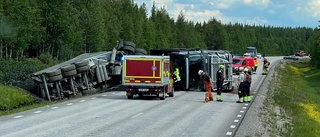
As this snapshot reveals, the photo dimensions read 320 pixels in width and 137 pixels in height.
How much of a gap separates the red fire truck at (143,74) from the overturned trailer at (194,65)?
7.33 m

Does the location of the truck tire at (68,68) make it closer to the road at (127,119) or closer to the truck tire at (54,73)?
the truck tire at (54,73)

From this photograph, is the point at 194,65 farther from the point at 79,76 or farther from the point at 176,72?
the point at 79,76

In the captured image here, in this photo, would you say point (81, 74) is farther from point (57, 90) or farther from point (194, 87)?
point (194, 87)

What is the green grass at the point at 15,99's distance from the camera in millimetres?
27066

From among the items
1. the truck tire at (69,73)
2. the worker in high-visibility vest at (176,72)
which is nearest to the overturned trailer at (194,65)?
the worker in high-visibility vest at (176,72)

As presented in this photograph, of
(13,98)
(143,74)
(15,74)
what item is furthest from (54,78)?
(15,74)

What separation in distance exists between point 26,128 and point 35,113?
4670 mm

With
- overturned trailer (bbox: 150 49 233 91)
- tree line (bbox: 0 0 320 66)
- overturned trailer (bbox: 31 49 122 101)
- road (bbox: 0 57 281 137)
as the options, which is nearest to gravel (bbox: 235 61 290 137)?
road (bbox: 0 57 281 137)

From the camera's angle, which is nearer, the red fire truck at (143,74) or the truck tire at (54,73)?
the red fire truck at (143,74)

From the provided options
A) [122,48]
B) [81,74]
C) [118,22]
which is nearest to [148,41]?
[118,22]

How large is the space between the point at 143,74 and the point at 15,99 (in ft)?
21.7

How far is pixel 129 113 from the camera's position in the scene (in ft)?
72.6

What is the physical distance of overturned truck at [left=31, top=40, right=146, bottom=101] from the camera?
30234 millimetres

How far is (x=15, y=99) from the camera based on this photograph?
93.6 feet
